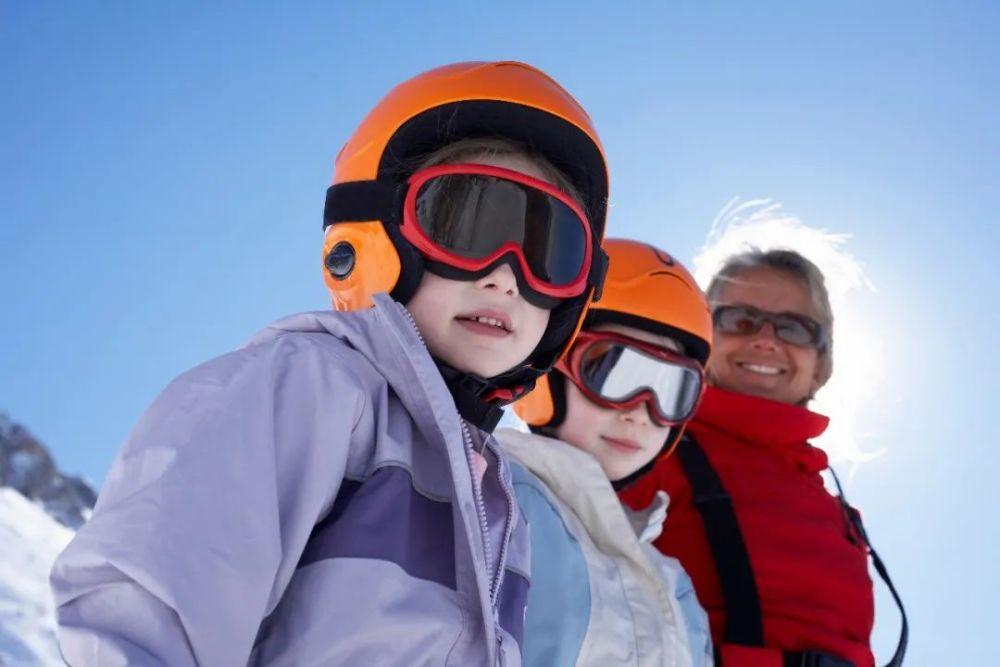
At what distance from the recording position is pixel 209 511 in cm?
154

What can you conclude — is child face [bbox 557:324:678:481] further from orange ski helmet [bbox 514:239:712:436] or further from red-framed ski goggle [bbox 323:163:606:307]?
red-framed ski goggle [bbox 323:163:606:307]

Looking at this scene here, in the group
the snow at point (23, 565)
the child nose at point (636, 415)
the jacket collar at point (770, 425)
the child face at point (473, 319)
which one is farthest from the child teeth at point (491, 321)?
the snow at point (23, 565)

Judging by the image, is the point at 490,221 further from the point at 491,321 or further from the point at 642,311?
the point at 642,311

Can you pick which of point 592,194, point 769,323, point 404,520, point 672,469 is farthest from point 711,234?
point 404,520

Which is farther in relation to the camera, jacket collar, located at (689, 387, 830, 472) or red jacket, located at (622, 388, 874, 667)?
jacket collar, located at (689, 387, 830, 472)

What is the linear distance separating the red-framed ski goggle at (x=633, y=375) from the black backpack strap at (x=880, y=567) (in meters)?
1.23

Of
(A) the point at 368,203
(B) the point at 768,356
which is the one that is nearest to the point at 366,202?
(A) the point at 368,203

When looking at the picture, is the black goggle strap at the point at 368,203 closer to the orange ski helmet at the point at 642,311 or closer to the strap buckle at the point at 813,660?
the orange ski helmet at the point at 642,311

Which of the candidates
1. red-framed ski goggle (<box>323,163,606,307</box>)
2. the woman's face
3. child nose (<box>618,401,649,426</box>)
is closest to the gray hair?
the woman's face

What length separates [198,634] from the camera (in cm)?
145

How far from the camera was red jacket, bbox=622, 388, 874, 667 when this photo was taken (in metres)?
3.86

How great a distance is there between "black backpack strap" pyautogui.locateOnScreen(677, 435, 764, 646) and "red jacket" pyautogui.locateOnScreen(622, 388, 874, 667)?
2.0 inches

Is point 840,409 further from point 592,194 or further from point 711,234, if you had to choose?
point 592,194

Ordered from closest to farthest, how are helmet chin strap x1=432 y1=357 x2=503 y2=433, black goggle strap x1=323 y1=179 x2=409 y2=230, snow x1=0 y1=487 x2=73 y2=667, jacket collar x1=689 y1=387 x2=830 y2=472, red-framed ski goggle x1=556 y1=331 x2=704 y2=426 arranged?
helmet chin strap x1=432 y1=357 x2=503 y2=433
black goggle strap x1=323 y1=179 x2=409 y2=230
red-framed ski goggle x1=556 y1=331 x2=704 y2=426
jacket collar x1=689 y1=387 x2=830 y2=472
snow x1=0 y1=487 x2=73 y2=667
